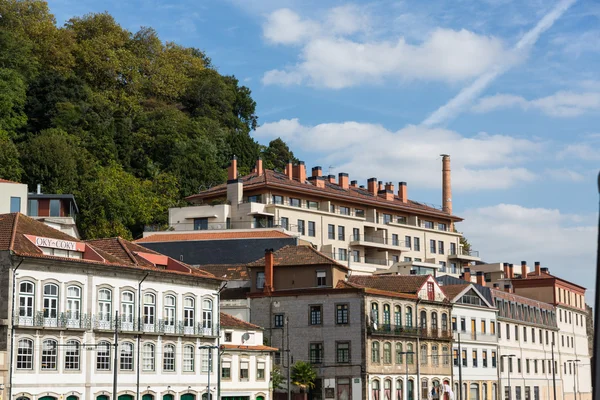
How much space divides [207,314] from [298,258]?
12453 millimetres

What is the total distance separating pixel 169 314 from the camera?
6706cm

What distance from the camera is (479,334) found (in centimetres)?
9425

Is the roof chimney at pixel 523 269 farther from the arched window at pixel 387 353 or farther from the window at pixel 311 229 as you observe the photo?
the arched window at pixel 387 353

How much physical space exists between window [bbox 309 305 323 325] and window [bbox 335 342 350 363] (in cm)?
217

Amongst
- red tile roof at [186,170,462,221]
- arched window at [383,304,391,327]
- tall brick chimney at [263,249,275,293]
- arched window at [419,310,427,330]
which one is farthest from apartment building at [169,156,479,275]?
arched window at [383,304,391,327]

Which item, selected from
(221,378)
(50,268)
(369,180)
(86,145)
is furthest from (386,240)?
(50,268)

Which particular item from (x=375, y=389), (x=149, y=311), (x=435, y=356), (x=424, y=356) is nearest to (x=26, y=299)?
(x=149, y=311)

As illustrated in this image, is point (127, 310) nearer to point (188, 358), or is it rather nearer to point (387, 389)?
point (188, 358)

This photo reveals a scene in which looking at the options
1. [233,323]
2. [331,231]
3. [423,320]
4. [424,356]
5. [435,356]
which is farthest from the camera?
[331,231]

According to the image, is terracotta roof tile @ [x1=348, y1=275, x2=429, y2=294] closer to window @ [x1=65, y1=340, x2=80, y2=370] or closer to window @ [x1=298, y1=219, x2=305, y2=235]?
window @ [x1=298, y1=219, x2=305, y2=235]

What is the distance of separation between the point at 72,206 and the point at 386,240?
1486 inches

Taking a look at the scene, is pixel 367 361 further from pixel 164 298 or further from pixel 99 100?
pixel 99 100

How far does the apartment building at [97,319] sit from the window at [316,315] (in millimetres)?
10038

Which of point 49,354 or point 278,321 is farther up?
point 278,321
